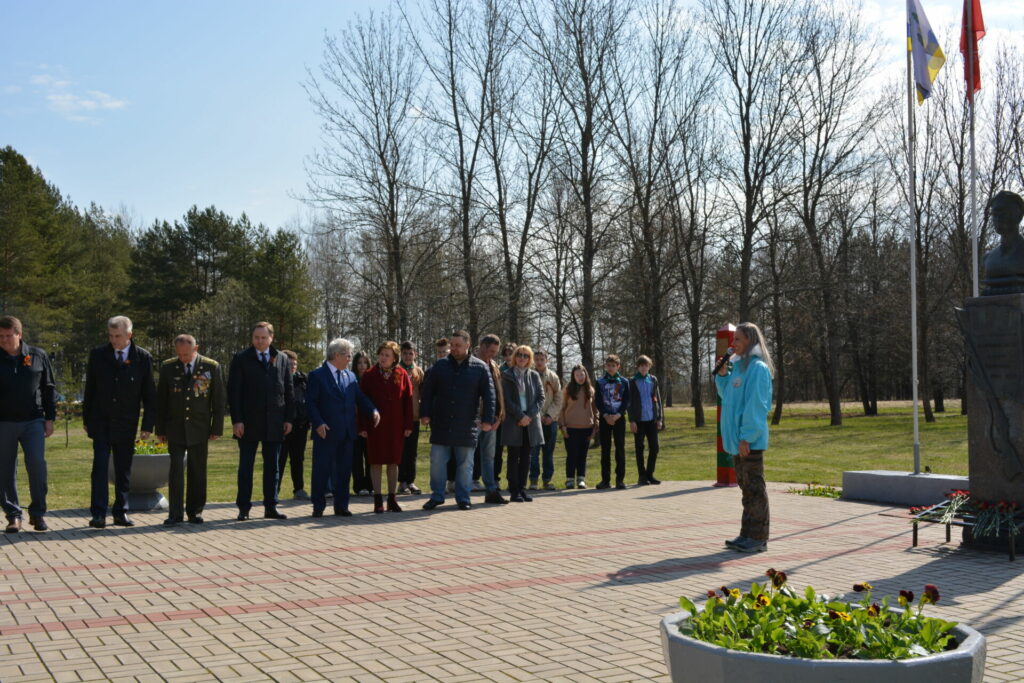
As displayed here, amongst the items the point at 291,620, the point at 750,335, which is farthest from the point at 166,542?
the point at 750,335

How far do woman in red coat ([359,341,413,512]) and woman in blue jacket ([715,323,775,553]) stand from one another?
4.36 meters

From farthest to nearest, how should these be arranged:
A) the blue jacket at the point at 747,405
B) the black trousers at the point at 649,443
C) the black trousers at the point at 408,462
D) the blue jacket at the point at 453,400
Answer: the black trousers at the point at 649,443
the black trousers at the point at 408,462
the blue jacket at the point at 453,400
the blue jacket at the point at 747,405

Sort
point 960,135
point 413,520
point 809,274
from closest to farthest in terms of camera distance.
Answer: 1. point 413,520
2. point 960,135
3. point 809,274

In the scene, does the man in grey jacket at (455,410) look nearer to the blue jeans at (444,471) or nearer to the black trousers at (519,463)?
A: the blue jeans at (444,471)

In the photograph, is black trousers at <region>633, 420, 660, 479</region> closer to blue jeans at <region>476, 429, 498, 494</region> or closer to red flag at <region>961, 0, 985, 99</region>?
blue jeans at <region>476, 429, 498, 494</region>

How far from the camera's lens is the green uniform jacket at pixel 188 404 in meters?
10.2

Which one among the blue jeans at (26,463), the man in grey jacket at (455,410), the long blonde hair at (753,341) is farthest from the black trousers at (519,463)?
the blue jeans at (26,463)

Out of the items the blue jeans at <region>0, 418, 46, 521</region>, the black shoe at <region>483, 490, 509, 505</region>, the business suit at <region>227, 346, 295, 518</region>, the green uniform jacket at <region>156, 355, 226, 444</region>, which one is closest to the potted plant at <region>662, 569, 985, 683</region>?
the green uniform jacket at <region>156, 355, 226, 444</region>

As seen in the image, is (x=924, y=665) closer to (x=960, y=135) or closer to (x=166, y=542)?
(x=166, y=542)

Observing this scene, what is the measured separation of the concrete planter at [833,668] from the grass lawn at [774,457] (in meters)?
10.4

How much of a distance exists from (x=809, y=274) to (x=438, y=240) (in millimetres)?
17351

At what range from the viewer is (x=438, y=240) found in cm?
2975

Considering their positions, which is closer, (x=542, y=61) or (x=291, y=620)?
(x=291, y=620)

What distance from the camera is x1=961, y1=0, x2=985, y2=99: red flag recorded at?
37.3 ft
